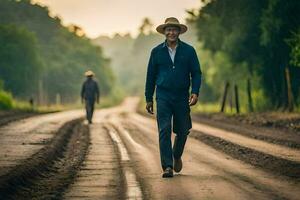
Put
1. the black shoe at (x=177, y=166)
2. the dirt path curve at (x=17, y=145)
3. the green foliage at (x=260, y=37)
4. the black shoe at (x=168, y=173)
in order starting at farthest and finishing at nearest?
1. the green foliage at (x=260, y=37)
2. the dirt path curve at (x=17, y=145)
3. the black shoe at (x=177, y=166)
4. the black shoe at (x=168, y=173)

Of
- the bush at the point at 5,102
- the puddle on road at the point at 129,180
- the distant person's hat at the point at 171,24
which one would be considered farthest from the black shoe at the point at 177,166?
the bush at the point at 5,102

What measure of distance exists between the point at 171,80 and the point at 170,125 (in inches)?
26.3

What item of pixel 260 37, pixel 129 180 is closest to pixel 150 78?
pixel 129 180

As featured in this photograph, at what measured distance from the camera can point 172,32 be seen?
9141mm

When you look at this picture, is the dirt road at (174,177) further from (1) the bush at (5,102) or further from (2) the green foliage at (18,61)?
(2) the green foliage at (18,61)

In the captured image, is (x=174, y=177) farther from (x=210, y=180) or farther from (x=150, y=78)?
(x=150, y=78)

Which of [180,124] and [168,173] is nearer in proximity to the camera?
[168,173]

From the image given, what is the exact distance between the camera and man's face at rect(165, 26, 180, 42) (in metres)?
9.12

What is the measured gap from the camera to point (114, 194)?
7359 mm

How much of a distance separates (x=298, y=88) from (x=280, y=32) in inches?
127

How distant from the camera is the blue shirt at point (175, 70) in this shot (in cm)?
927

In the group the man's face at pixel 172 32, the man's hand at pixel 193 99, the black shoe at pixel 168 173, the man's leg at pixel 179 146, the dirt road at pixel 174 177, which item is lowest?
the dirt road at pixel 174 177

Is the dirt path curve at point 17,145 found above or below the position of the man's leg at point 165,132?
below

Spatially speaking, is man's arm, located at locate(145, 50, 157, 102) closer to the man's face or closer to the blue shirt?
the blue shirt
